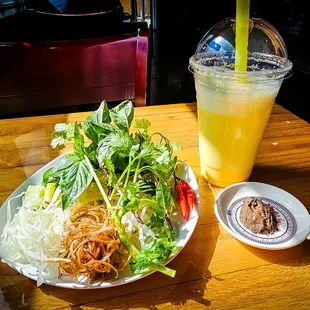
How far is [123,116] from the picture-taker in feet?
2.54

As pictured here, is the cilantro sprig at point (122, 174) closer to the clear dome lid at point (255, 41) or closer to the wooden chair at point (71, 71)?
the clear dome lid at point (255, 41)

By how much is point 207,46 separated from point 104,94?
540mm

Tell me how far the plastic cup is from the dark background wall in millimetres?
1987

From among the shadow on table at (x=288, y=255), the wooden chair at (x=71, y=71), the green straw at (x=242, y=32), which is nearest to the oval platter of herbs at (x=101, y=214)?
the shadow on table at (x=288, y=255)

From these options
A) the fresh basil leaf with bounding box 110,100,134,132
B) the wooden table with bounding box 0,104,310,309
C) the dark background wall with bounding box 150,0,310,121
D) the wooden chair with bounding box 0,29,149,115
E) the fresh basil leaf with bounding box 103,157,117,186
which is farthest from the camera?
the dark background wall with bounding box 150,0,310,121

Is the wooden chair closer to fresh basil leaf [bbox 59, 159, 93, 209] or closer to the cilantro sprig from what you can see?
the cilantro sprig

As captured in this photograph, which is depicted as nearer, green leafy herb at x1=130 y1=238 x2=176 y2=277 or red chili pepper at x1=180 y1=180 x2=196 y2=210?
green leafy herb at x1=130 y1=238 x2=176 y2=277

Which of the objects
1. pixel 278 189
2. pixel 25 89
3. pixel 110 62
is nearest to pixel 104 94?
→ pixel 110 62

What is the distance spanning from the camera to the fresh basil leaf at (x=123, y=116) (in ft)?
2.48

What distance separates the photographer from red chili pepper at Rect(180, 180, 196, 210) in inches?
26.8

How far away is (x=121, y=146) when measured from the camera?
2.19ft

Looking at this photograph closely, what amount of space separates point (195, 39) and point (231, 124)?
164 inches

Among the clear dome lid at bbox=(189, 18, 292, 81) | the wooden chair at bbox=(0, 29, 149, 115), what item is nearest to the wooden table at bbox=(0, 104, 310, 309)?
the clear dome lid at bbox=(189, 18, 292, 81)

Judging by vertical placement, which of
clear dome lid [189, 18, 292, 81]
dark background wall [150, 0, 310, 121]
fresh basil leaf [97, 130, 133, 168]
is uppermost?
clear dome lid [189, 18, 292, 81]
